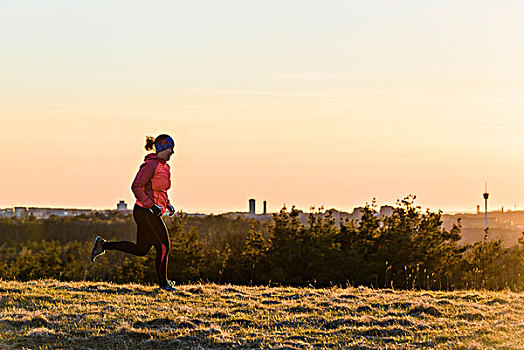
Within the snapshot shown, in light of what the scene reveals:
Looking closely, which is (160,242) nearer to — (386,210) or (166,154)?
(166,154)

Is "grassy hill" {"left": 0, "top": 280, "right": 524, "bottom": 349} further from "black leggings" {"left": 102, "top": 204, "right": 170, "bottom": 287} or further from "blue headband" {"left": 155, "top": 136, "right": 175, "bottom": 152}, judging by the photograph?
"blue headband" {"left": 155, "top": 136, "right": 175, "bottom": 152}

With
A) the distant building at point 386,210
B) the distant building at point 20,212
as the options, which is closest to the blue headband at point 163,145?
the distant building at point 386,210

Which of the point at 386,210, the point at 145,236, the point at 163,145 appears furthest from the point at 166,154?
the point at 386,210

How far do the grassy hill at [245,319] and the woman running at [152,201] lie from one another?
2.19 feet

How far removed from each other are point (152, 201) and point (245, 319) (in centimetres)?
292

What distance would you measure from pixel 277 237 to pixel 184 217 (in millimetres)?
5029

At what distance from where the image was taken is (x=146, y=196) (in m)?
11.6

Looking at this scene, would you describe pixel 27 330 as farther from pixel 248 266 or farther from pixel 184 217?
pixel 184 217

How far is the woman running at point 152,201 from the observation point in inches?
454

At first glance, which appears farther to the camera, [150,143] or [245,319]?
[150,143]

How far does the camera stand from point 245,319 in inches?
377

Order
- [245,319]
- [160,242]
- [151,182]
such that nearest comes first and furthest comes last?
[245,319]
[151,182]
[160,242]

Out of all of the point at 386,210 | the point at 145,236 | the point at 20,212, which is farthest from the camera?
the point at 20,212

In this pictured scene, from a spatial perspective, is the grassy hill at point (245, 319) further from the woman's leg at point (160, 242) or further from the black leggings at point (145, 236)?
the black leggings at point (145, 236)
